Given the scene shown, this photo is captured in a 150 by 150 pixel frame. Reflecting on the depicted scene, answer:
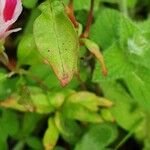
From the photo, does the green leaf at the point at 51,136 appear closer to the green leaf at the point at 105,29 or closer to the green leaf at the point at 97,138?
the green leaf at the point at 97,138

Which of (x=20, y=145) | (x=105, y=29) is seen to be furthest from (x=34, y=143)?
(x=105, y=29)

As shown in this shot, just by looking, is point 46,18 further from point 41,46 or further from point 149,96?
point 149,96

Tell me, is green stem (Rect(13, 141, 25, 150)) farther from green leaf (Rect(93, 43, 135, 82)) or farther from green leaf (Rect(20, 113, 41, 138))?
green leaf (Rect(93, 43, 135, 82))

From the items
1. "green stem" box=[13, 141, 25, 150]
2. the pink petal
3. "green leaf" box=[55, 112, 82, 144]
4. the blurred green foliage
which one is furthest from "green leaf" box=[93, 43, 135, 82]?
the pink petal

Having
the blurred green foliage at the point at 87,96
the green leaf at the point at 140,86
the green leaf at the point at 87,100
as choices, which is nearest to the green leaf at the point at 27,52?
the blurred green foliage at the point at 87,96

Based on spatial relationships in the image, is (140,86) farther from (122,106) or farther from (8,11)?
(8,11)
